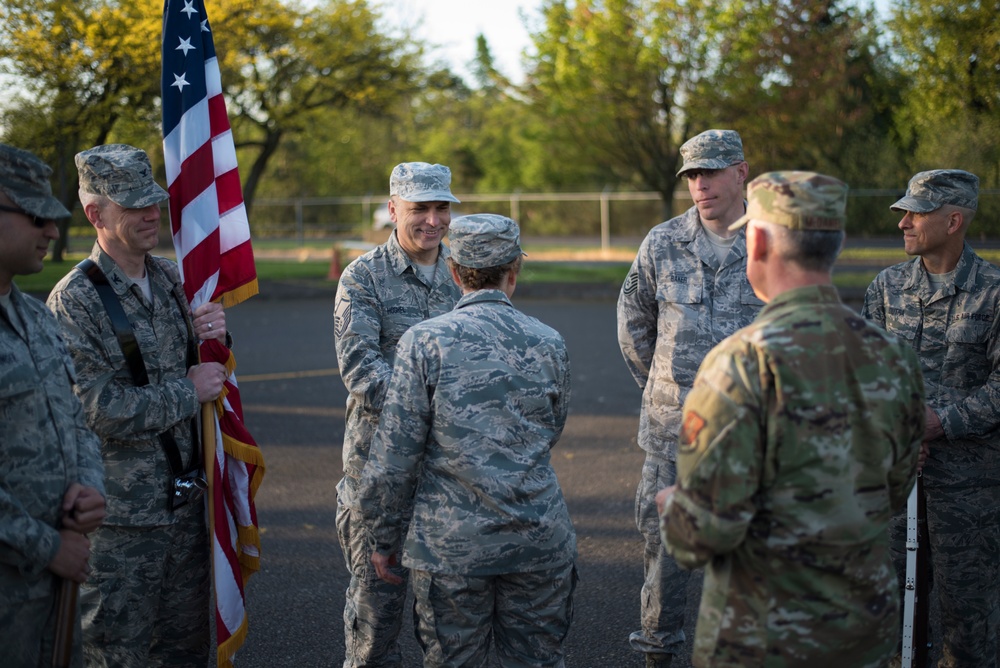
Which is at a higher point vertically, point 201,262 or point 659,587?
point 201,262

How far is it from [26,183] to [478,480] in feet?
5.13

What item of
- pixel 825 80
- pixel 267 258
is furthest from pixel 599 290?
pixel 267 258

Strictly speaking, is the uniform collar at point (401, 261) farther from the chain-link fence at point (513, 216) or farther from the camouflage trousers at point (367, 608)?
the chain-link fence at point (513, 216)

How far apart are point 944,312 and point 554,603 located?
2101 mm

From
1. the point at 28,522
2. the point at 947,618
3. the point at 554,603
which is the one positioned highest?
the point at 28,522

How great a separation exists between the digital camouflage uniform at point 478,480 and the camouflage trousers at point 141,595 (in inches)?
38.9

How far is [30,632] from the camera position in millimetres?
2752

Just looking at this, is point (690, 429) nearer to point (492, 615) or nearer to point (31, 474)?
point (492, 615)

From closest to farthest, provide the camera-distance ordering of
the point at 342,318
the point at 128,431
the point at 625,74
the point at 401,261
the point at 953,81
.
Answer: the point at 128,431
the point at 342,318
the point at 401,261
the point at 625,74
the point at 953,81

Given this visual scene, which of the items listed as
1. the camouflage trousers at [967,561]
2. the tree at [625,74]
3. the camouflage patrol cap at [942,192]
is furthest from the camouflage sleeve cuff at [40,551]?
the tree at [625,74]

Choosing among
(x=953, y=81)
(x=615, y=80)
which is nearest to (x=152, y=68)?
(x=615, y=80)

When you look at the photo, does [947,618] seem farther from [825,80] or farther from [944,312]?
[825,80]

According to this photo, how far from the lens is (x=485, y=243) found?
306cm

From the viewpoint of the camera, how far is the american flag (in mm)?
3857
